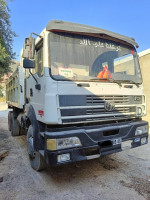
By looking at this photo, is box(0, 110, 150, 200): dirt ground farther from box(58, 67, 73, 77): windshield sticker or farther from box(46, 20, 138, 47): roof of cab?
box(46, 20, 138, 47): roof of cab

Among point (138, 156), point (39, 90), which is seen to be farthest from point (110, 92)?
point (138, 156)

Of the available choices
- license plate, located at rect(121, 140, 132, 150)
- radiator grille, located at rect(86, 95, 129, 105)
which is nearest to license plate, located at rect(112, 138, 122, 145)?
license plate, located at rect(121, 140, 132, 150)

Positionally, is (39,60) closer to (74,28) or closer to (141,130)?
(74,28)

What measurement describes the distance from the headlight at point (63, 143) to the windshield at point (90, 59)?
0.99 meters

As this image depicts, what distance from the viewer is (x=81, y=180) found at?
289 cm

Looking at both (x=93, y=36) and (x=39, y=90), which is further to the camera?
(x=93, y=36)

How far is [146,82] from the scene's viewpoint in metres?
9.89

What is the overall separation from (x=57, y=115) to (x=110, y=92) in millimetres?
1118

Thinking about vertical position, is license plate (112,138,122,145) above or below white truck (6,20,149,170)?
below

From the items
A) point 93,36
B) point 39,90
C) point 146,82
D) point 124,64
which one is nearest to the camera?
point 39,90

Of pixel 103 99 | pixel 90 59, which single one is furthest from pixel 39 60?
pixel 103 99

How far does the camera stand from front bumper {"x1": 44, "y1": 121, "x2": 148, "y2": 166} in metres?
2.38

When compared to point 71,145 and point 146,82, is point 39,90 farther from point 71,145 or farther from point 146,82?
point 146,82

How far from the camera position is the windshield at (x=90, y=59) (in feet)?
8.83
